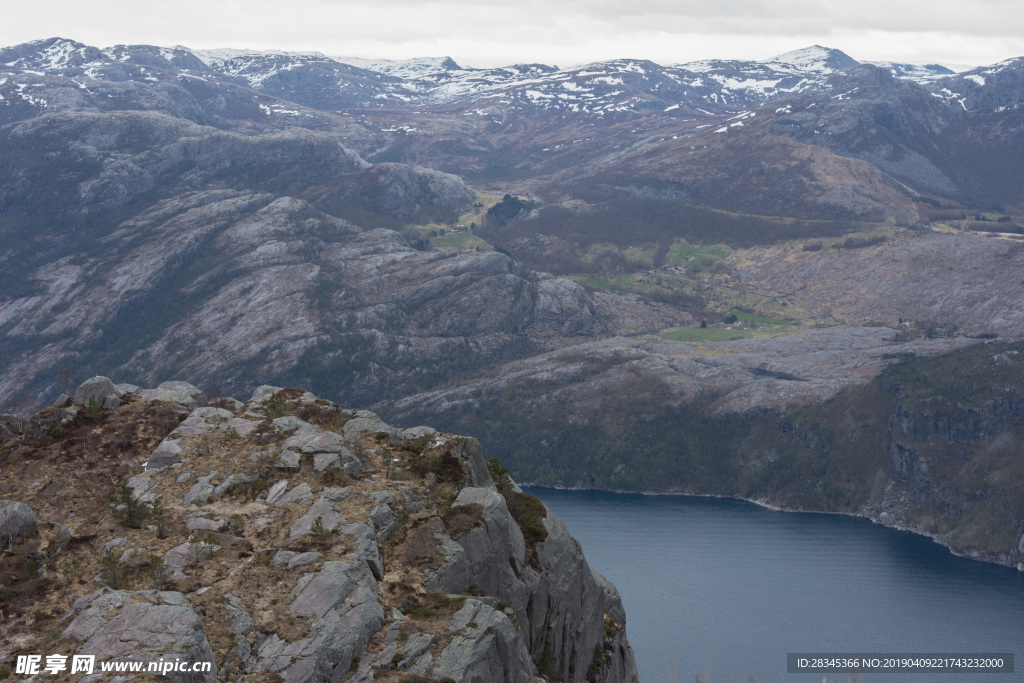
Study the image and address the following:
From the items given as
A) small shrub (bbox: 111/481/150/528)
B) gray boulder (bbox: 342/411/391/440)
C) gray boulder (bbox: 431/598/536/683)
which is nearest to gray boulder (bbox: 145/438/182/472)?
small shrub (bbox: 111/481/150/528)

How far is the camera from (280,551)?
36344 mm

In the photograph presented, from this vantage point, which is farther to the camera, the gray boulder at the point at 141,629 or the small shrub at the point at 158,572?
the small shrub at the point at 158,572

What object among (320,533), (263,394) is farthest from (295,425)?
(320,533)

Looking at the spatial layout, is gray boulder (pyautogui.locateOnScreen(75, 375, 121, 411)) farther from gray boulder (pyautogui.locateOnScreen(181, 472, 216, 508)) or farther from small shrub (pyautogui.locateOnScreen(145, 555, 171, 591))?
small shrub (pyautogui.locateOnScreen(145, 555, 171, 591))

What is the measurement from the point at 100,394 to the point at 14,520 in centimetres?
1523

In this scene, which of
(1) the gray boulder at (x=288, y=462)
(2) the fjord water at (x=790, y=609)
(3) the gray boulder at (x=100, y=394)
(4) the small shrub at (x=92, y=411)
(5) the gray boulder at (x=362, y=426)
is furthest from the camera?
(2) the fjord water at (x=790, y=609)

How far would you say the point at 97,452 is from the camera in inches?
1818

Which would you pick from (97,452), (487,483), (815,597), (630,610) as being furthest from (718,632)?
(97,452)

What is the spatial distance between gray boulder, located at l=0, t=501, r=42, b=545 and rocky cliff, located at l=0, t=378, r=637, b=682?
0.08m

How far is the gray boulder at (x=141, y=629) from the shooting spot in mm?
28875

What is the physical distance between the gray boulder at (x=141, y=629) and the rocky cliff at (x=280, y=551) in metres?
0.07

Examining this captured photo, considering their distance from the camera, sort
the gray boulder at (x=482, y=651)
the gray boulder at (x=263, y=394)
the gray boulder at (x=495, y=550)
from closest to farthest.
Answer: the gray boulder at (x=482, y=651)
the gray boulder at (x=495, y=550)
the gray boulder at (x=263, y=394)

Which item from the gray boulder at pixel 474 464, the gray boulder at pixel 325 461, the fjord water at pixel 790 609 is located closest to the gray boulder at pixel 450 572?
the gray boulder at pixel 474 464

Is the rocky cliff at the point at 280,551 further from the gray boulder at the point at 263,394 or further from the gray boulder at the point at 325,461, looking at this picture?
the gray boulder at the point at 263,394
